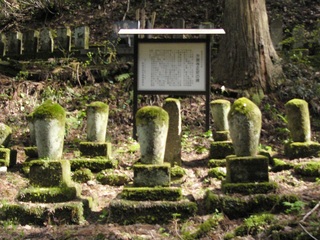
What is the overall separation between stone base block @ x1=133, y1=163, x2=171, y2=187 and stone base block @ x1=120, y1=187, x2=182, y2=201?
12cm

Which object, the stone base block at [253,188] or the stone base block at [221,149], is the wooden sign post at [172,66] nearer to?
the stone base block at [221,149]

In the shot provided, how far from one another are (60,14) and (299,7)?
382 inches

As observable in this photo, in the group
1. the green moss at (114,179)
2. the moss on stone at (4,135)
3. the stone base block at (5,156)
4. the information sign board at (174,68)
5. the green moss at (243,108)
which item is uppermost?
the information sign board at (174,68)

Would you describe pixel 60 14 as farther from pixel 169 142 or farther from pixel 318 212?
pixel 318 212

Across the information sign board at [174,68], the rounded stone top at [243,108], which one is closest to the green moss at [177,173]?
the rounded stone top at [243,108]

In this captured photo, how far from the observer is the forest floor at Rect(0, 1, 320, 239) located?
4555mm

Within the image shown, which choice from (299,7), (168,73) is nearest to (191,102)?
(168,73)

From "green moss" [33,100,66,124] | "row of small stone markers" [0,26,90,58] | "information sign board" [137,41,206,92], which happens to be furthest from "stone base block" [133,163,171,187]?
"row of small stone markers" [0,26,90,58]

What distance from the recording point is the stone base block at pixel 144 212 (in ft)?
16.0

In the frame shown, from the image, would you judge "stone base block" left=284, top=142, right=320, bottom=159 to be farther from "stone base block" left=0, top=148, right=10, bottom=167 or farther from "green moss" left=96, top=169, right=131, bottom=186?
"stone base block" left=0, top=148, right=10, bottom=167

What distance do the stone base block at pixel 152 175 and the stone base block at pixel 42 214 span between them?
0.76 meters

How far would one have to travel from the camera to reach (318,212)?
4.45m

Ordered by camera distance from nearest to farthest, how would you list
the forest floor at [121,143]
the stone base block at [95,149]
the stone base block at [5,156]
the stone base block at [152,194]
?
1. the forest floor at [121,143]
2. the stone base block at [152,194]
3. the stone base block at [5,156]
4. the stone base block at [95,149]

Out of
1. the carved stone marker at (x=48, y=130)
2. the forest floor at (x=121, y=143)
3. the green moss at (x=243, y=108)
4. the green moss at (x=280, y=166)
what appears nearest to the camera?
the forest floor at (x=121, y=143)
